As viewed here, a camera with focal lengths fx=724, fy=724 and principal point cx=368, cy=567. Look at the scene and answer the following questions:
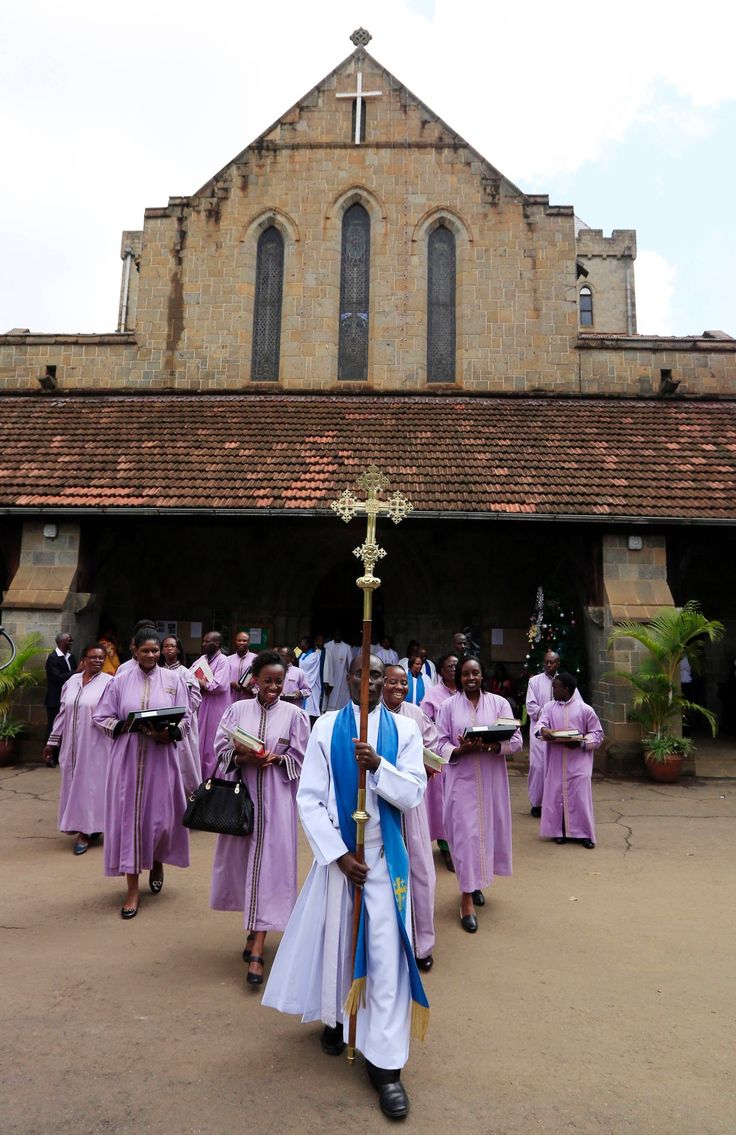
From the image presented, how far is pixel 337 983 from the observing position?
304cm

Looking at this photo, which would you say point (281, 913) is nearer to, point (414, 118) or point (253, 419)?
point (253, 419)

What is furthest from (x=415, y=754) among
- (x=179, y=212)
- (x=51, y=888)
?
(x=179, y=212)

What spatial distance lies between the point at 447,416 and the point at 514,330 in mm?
2619

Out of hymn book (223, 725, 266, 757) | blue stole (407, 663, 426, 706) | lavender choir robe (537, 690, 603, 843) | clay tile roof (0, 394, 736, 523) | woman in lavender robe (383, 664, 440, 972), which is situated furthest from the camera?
clay tile roof (0, 394, 736, 523)

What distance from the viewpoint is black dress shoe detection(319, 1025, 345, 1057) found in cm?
321

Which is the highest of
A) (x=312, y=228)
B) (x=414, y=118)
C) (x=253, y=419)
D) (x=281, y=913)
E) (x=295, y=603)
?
(x=414, y=118)

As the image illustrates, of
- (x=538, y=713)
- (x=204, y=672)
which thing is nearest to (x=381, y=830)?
(x=538, y=713)

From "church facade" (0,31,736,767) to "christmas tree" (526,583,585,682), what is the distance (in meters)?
0.25

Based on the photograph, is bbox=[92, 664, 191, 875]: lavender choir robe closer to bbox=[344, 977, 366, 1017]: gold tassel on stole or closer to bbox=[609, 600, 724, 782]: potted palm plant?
bbox=[344, 977, 366, 1017]: gold tassel on stole

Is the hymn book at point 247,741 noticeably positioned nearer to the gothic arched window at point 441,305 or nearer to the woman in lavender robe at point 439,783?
the woman in lavender robe at point 439,783

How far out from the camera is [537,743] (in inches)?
294

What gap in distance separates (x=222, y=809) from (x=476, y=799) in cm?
190

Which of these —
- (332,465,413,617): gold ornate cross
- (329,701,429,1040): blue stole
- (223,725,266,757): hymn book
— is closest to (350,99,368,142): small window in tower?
(332,465,413,617): gold ornate cross

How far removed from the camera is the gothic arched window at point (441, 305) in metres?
13.7
